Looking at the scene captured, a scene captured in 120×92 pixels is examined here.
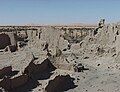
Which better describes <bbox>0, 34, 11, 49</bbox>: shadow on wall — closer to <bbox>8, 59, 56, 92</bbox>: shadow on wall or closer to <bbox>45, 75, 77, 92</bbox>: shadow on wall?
<bbox>8, 59, 56, 92</bbox>: shadow on wall

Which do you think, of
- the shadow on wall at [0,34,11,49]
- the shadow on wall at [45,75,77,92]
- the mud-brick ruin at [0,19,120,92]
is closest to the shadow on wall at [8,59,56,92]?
the mud-brick ruin at [0,19,120,92]

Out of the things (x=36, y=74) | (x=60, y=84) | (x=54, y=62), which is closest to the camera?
(x=60, y=84)

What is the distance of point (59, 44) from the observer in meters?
40.2

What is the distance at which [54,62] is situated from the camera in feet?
86.3

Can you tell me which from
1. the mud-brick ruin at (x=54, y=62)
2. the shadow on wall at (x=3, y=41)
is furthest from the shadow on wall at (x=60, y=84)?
the shadow on wall at (x=3, y=41)

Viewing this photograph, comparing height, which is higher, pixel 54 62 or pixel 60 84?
pixel 54 62

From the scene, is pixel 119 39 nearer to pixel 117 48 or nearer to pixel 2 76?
pixel 117 48

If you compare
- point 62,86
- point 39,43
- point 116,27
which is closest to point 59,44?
point 39,43

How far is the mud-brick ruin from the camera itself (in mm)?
21062

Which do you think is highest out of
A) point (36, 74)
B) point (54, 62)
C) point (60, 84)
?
point (54, 62)

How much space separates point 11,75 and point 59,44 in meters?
19.1

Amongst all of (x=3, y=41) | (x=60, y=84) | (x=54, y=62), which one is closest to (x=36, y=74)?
(x=60, y=84)

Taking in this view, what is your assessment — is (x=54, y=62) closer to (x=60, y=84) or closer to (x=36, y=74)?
(x=36, y=74)

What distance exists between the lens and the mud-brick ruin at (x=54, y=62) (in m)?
21.1
